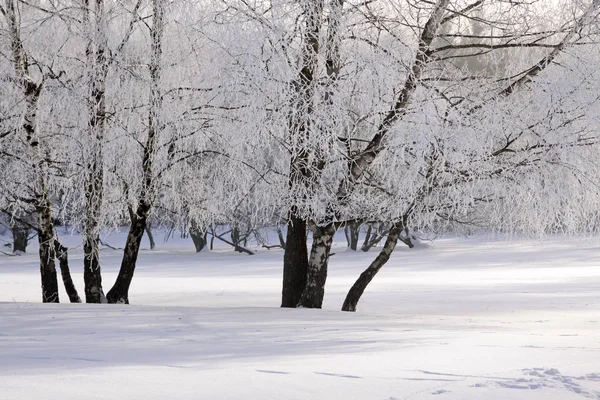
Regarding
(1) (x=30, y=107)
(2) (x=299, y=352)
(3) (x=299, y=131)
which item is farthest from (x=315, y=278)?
(2) (x=299, y=352)

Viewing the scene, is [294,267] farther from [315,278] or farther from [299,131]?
[299,131]

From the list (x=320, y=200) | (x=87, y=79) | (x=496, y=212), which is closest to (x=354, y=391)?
(x=320, y=200)

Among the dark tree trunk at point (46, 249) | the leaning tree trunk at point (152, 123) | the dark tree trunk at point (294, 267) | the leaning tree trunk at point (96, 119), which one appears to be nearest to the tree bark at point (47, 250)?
the dark tree trunk at point (46, 249)

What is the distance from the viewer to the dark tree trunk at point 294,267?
39.2 ft

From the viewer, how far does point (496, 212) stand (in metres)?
10.7

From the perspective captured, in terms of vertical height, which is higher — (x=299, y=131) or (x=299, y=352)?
(x=299, y=131)

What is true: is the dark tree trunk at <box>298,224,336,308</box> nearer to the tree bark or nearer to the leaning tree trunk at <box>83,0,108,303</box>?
the leaning tree trunk at <box>83,0,108,303</box>

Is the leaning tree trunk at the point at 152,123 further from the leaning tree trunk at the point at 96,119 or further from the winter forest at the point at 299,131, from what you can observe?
the leaning tree trunk at the point at 96,119

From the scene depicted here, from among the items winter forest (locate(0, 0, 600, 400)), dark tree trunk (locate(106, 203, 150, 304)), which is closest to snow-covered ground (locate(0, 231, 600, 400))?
winter forest (locate(0, 0, 600, 400))

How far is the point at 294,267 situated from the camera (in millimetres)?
12133

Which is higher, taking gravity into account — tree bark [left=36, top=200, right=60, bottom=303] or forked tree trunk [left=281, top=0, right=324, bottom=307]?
forked tree trunk [left=281, top=0, right=324, bottom=307]

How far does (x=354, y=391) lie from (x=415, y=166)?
4.78 meters

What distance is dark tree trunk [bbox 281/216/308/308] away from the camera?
11.9 m

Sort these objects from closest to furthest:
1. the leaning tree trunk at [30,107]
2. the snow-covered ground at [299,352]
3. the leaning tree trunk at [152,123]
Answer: the snow-covered ground at [299,352]
the leaning tree trunk at [152,123]
the leaning tree trunk at [30,107]
